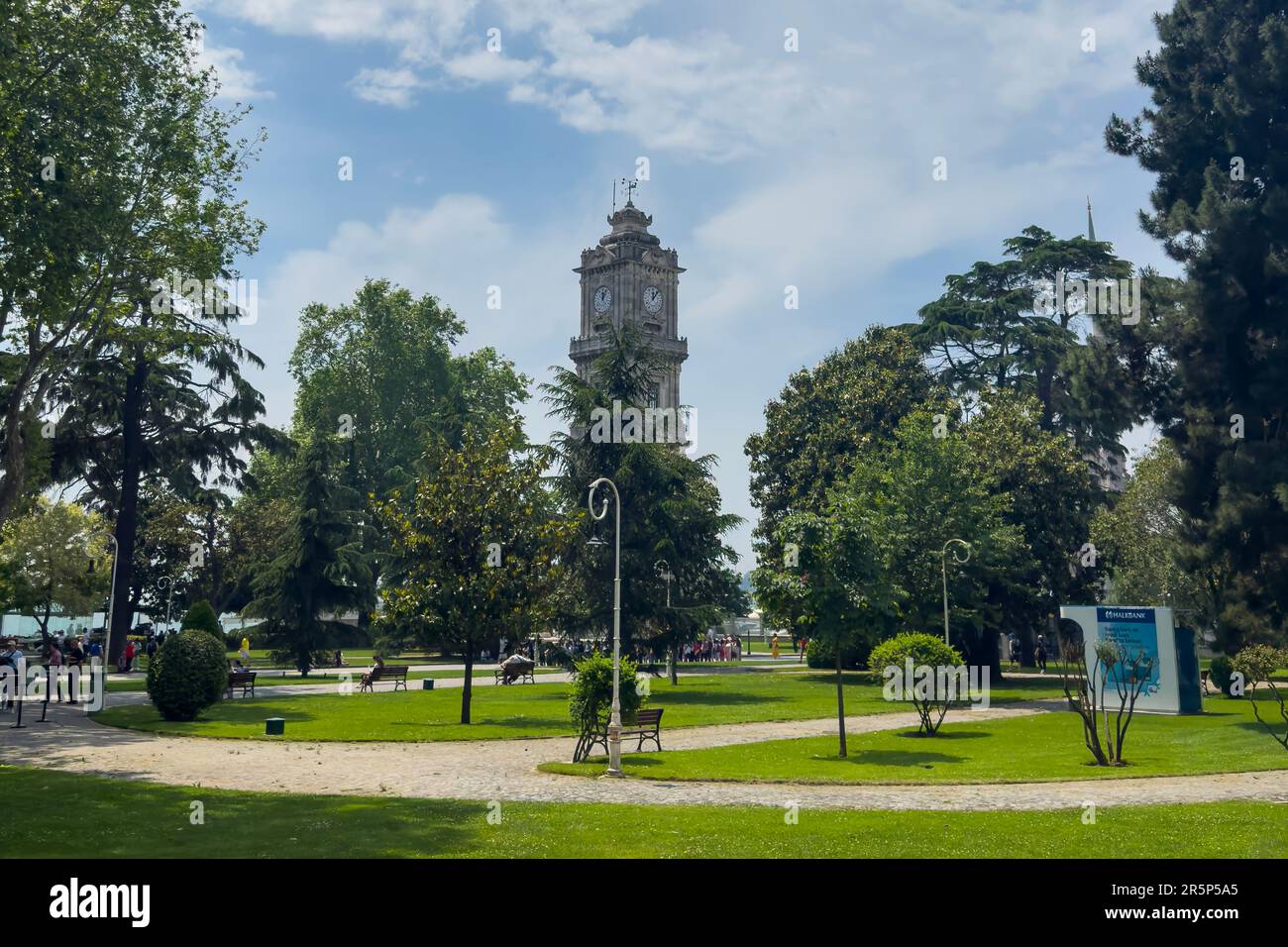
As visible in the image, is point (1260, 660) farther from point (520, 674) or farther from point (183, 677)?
point (520, 674)

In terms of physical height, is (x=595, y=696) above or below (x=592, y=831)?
above

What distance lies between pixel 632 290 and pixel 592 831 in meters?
100

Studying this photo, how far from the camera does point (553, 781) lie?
1938cm

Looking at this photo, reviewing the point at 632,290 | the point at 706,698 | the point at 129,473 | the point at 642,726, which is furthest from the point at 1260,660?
the point at 632,290

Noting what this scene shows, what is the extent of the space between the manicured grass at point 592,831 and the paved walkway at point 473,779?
1191 millimetres

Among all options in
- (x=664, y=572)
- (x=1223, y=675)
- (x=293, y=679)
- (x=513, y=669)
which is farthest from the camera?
(x=293, y=679)

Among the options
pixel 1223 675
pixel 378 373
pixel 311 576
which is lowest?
pixel 1223 675

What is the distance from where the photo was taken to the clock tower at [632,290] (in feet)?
366

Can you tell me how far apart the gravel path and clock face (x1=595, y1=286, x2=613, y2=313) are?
3542 inches

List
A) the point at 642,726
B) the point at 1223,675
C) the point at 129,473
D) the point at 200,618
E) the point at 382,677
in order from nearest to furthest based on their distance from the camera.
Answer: the point at 642,726 → the point at 200,618 → the point at 1223,675 → the point at 382,677 → the point at 129,473

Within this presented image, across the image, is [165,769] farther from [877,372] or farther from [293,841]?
[877,372]

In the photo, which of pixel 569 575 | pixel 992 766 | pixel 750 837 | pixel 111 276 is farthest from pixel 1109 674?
pixel 111 276

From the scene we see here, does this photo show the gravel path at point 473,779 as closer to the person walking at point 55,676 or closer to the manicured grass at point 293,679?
the person walking at point 55,676

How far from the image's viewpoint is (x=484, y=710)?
112 feet
